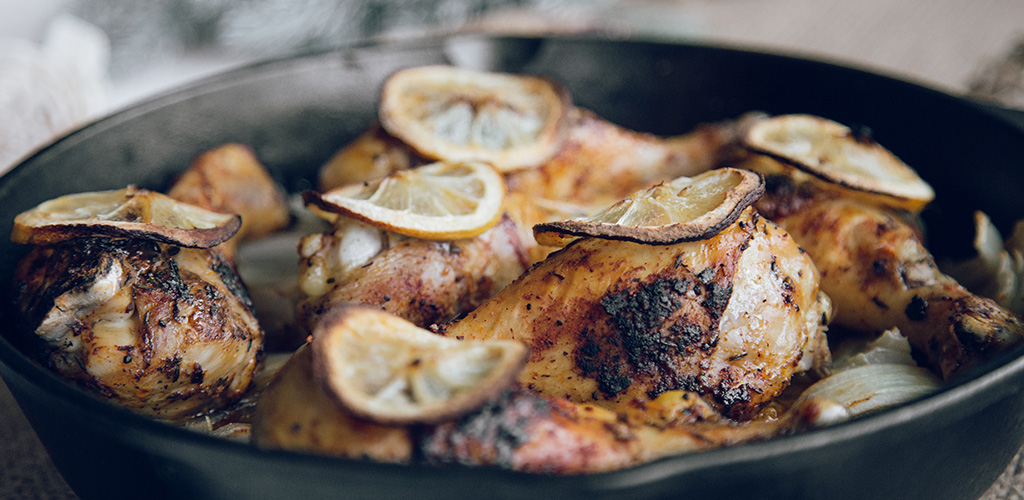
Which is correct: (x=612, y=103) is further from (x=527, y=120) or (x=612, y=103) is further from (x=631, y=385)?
(x=631, y=385)

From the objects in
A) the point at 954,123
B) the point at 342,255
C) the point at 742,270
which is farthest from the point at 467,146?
the point at 954,123

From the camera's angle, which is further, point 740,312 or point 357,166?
point 357,166

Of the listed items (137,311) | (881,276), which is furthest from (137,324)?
(881,276)

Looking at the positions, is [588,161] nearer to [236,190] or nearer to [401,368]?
[236,190]

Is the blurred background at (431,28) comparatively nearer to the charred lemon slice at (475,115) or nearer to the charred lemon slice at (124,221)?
the charred lemon slice at (475,115)

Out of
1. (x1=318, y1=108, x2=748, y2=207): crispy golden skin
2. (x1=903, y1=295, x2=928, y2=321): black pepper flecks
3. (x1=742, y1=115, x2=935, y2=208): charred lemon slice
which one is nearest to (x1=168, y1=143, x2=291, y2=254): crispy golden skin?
(x1=318, y1=108, x2=748, y2=207): crispy golden skin

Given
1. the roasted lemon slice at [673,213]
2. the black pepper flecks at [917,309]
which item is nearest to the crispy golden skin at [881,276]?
the black pepper flecks at [917,309]
